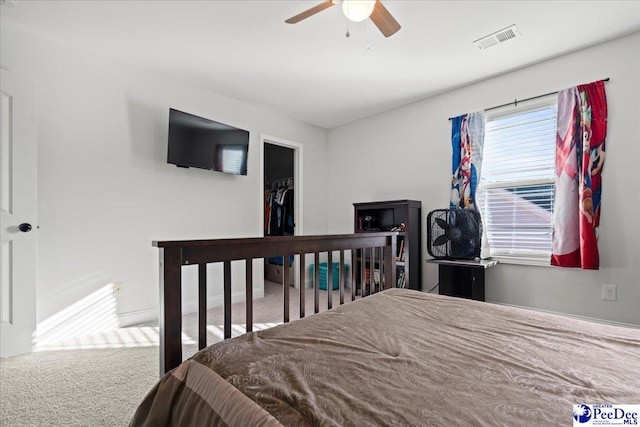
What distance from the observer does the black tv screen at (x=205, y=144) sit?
9.96ft

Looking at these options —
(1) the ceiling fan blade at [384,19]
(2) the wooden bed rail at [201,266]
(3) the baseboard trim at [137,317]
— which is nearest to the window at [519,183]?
(1) the ceiling fan blade at [384,19]

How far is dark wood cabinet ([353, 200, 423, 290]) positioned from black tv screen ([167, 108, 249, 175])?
1601 mm

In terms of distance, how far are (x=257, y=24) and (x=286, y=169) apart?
9.86 feet

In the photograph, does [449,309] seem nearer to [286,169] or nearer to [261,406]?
[261,406]

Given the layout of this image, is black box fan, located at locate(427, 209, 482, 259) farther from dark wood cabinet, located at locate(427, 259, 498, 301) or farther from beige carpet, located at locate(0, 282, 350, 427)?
beige carpet, located at locate(0, 282, 350, 427)

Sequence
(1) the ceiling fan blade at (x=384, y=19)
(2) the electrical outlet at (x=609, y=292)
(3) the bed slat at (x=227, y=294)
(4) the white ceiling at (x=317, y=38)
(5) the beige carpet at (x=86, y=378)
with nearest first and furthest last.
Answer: (3) the bed slat at (x=227, y=294) → (5) the beige carpet at (x=86, y=378) → (1) the ceiling fan blade at (x=384, y=19) → (4) the white ceiling at (x=317, y=38) → (2) the electrical outlet at (x=609, y=292)

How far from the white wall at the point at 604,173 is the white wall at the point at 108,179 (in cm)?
206

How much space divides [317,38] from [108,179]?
222 cm

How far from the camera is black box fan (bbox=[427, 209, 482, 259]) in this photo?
9.88 feet

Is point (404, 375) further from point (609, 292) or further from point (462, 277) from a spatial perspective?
point (609, 292)

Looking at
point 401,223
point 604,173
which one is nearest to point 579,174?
point 604,173

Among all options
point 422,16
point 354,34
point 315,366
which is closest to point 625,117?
point 422,16

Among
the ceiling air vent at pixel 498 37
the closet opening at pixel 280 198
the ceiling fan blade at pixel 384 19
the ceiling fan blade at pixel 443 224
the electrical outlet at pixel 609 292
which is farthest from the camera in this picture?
the closet opening at pixel 280 198

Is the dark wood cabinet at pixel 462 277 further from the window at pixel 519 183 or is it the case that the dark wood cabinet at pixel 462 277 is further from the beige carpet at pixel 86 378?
the beige carpet at pixel 86 378
